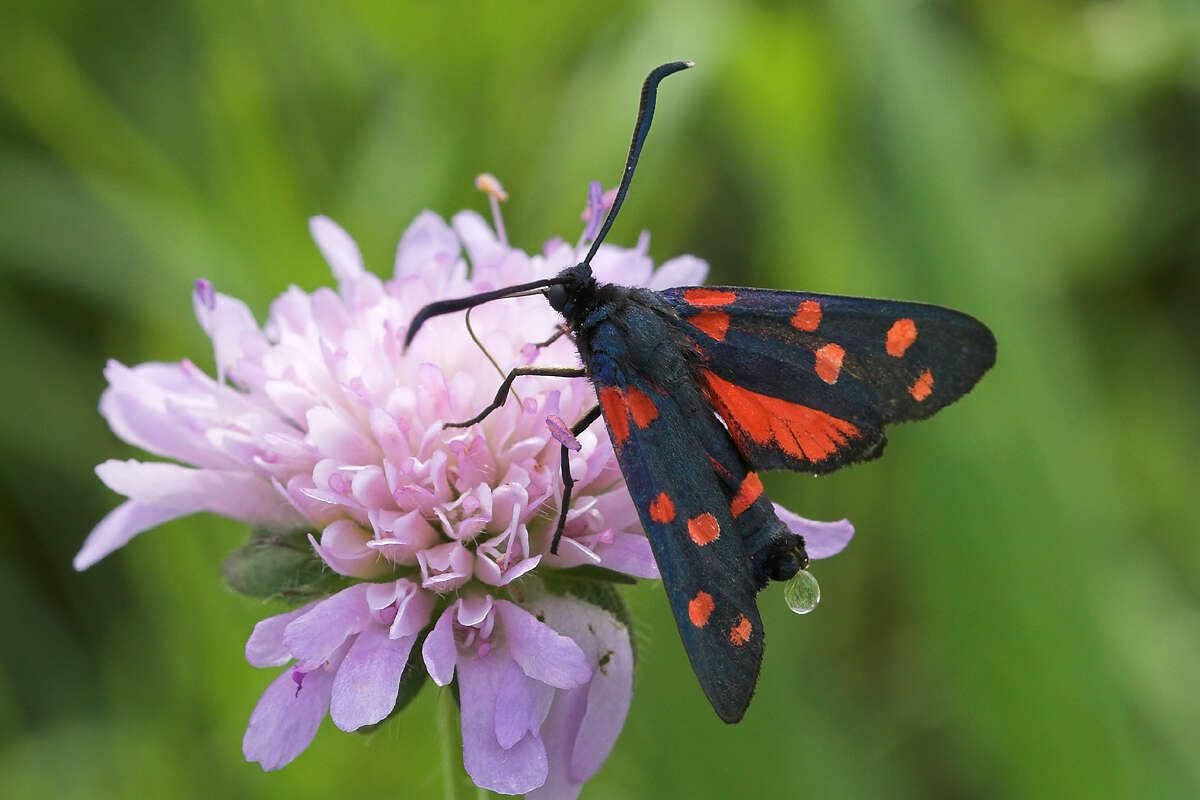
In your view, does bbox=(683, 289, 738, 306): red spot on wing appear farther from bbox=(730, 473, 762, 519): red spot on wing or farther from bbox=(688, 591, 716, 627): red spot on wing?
bbox=(688, 591, 716, 627): red spot on wing

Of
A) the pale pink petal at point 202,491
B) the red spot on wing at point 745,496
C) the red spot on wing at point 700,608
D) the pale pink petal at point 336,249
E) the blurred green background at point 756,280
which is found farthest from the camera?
the blurred green background at point 756,280

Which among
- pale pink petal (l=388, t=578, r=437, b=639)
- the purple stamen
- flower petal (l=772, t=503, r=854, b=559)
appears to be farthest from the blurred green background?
the purple stamen

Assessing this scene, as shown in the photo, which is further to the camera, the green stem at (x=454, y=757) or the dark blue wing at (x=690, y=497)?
the green stem at (x=454, y=757)

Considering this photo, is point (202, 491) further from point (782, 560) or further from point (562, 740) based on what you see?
point (782, 560)

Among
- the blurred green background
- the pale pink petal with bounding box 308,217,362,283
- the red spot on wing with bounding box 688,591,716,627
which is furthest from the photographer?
the blurred green background

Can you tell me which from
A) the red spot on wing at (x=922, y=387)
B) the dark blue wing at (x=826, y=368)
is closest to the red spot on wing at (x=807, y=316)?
the dark blue wing at (x=826, y=368)

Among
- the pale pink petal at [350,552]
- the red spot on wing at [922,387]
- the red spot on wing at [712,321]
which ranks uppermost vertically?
the red spot on wing at [712,321]

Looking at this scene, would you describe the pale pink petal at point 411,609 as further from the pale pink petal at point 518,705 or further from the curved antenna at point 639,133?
the curved antenna at point 639,133
